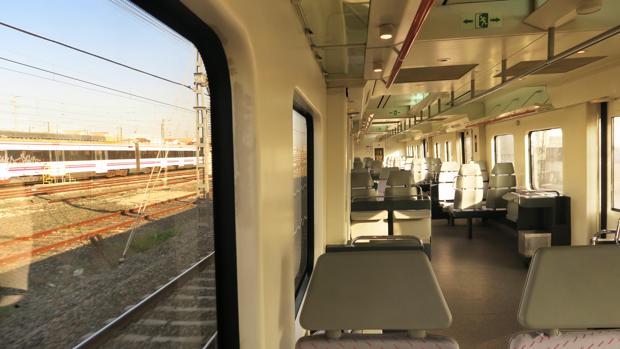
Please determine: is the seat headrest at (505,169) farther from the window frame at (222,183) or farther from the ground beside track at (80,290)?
the ground beside track at (80,290)

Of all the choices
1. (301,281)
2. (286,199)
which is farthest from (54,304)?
(301,281)

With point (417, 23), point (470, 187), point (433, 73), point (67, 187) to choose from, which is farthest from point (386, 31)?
point (470, 187)

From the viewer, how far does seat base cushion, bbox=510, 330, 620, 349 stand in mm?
1757

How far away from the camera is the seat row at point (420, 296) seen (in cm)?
164

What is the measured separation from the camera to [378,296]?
1.66 meters

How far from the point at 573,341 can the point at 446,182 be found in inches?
355

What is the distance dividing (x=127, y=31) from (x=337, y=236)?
4.43 meters

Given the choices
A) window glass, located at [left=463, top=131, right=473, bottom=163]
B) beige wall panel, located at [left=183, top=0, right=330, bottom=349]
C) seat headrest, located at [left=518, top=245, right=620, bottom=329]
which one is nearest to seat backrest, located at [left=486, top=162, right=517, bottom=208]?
window glass, located at [left=463, top=131, right=473, bottom=163]

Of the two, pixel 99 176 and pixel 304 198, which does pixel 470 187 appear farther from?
pixel 99 176

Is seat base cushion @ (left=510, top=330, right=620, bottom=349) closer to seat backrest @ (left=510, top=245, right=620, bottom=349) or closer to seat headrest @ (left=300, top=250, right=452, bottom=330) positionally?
seat backrest @ (left=510, top=245, right=620, bottom=349)

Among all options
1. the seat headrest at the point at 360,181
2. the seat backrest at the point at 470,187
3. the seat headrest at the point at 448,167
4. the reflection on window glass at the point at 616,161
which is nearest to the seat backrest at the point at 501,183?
the seat backrest at the point at 470,187

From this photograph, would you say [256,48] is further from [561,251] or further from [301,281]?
[301,281]

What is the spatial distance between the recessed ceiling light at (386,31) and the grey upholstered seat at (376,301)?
4.08 ft

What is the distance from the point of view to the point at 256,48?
4.60 feet
